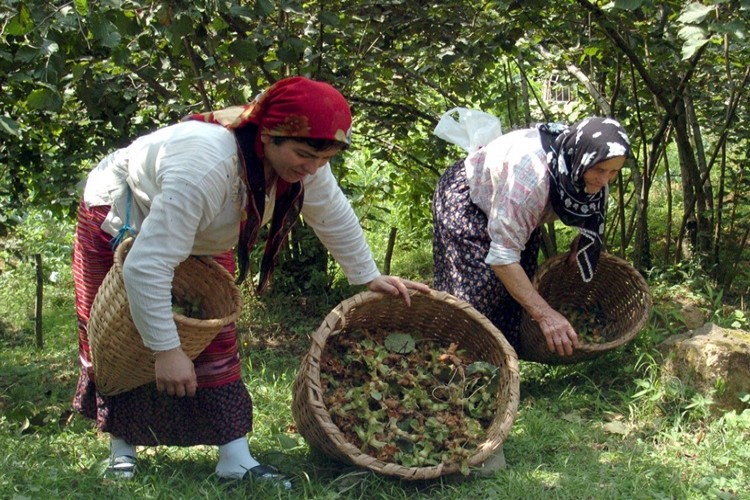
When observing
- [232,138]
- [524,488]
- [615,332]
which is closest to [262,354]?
[615,332]

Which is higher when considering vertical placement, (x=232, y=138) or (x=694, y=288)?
(x=232, y=138)

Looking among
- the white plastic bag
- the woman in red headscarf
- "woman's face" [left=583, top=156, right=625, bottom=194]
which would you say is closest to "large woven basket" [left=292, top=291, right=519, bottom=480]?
the woman in red headscarf

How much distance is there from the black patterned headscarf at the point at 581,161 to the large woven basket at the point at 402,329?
59cm

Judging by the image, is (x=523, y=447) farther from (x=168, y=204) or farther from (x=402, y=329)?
(x=168, y=204)

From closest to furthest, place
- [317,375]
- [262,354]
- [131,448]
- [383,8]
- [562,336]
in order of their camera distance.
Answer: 1. [317,375]
2. [131,448]
3. [562,336]
4. [383,8]
5. [262,354]

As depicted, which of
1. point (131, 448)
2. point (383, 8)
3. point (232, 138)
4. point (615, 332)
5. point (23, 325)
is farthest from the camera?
point (23, 325)

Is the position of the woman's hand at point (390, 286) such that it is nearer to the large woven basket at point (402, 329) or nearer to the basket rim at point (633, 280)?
the large woven basket at point (402, 329)

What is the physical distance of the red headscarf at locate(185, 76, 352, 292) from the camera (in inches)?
95.0

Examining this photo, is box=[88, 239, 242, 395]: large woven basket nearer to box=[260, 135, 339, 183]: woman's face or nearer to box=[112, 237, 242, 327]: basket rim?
box=[112, 237, 242, 327]: basket rim

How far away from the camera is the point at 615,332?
4105mm

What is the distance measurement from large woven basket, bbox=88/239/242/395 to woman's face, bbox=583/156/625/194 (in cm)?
140

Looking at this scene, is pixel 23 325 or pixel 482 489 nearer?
pixel 482 489

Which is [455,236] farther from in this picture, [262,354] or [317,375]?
[262,354]

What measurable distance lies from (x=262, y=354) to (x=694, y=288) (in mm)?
2437
